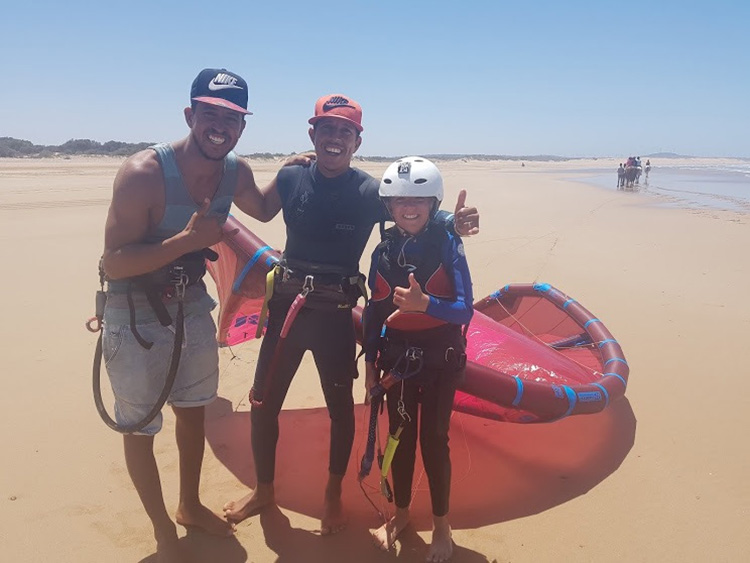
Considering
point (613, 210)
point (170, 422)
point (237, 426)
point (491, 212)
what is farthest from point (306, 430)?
point (613, 210)

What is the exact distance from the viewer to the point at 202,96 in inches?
101

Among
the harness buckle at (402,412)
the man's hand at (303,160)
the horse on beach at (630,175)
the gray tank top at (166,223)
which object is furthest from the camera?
the horse on beach at (630,175)

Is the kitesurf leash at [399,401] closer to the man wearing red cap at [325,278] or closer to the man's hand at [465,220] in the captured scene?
the man wearing red cap at [325,278]

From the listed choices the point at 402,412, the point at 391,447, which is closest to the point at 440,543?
the point at 391,447

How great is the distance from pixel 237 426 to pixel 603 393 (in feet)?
8.23

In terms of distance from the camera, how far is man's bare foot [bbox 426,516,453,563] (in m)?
2.78

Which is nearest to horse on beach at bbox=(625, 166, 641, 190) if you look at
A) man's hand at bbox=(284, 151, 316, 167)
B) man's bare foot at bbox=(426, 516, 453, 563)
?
man's hand at bbox=(284, 151, 316, 167)

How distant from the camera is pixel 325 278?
9.56ft

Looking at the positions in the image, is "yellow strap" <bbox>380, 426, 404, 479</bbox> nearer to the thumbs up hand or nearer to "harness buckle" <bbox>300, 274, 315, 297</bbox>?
"harness buckle" <bbox>300, 274, 315, 297</bbox>

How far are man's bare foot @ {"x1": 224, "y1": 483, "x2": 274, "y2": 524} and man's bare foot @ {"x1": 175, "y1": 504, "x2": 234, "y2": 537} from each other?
0.20 ft

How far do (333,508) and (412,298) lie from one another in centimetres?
134

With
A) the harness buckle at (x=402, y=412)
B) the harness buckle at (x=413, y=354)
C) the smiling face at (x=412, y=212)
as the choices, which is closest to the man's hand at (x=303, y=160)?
the smiling face at (x=412, y=212)

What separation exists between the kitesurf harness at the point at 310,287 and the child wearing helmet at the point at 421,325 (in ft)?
0.53

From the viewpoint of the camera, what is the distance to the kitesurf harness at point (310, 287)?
2887 millimetres
